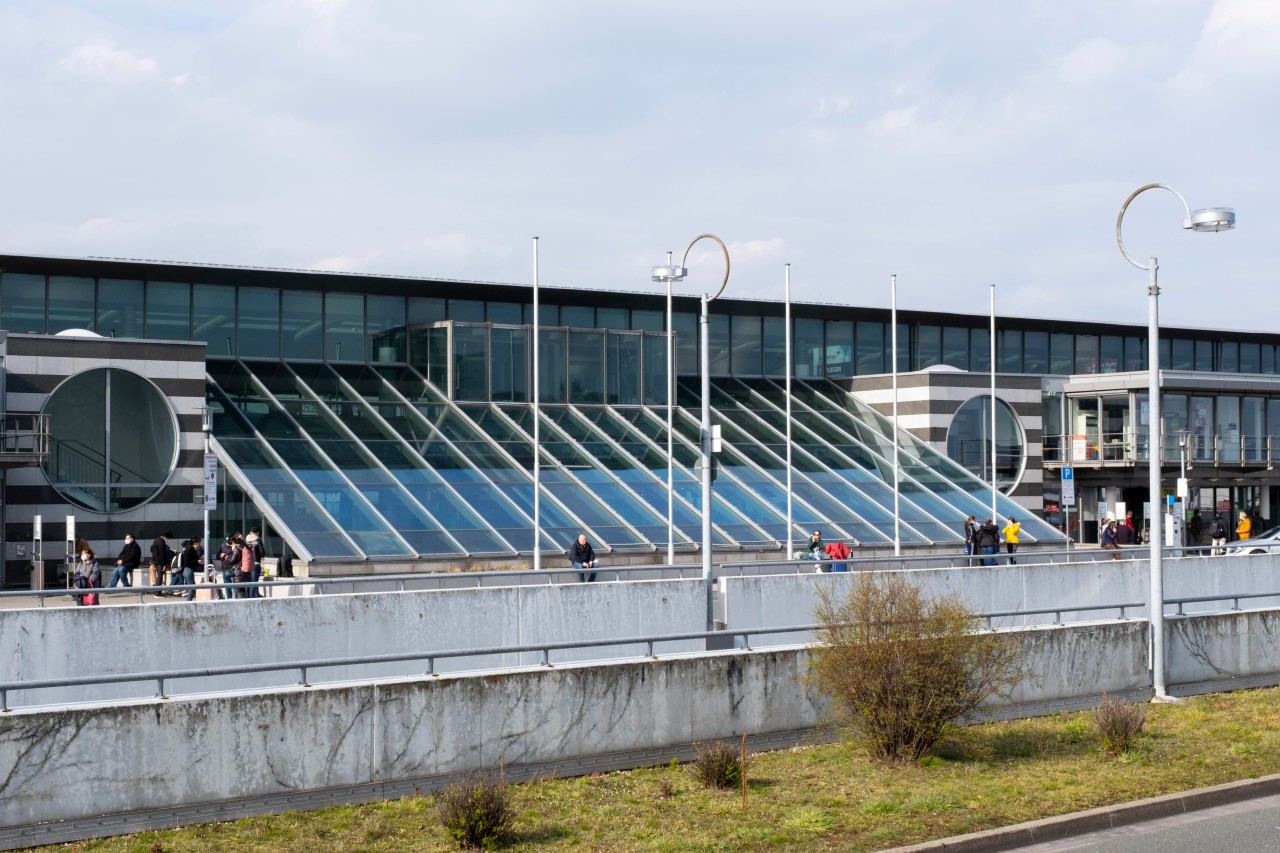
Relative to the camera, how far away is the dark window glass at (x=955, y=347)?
60031 millimetres

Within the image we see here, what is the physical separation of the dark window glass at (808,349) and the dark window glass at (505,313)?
1220 cm

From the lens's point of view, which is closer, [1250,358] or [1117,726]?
[1117,726]

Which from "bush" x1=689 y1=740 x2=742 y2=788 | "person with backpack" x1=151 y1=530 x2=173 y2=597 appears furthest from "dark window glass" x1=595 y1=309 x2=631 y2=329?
"bush" x1=689 y1=740 x2=742 y2=788

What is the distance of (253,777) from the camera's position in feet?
43.2

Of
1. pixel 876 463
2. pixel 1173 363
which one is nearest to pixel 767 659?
pixel 876 463

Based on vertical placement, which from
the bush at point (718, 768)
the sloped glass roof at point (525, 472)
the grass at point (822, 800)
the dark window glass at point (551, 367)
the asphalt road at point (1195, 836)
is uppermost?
the dark window glass at point (551, 367)

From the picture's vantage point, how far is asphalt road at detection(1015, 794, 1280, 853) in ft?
41.1

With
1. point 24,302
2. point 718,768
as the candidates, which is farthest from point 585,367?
point 718,768

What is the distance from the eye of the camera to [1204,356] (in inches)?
2672

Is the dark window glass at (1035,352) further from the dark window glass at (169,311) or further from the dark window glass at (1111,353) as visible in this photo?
the dark window glass at (169,311)

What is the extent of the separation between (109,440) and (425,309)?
13.6 metres

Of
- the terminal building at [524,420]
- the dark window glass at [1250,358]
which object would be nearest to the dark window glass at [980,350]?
the terminal building at [524,420]

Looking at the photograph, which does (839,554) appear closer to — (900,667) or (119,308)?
(900,667)

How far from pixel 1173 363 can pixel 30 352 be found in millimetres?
50298
